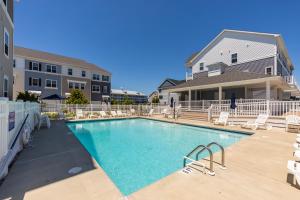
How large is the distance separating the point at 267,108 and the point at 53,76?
30.9 metres

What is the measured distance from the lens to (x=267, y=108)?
1079 cm

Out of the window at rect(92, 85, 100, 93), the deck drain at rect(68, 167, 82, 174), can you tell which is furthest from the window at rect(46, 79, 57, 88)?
the deck drain at rect(68, 167, 82, 174)

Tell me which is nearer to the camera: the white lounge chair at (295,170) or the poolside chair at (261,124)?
the white lounge chair at (295,170)

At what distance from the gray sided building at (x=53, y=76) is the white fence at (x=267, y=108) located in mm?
26133

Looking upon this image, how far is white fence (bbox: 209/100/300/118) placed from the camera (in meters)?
10.1

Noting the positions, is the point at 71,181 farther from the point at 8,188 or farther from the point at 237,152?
the point at 237,152

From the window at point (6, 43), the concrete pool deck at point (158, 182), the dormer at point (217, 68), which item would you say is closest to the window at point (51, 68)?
the window at point (6, 43)

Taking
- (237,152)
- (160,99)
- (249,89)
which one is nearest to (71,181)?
(237,152)

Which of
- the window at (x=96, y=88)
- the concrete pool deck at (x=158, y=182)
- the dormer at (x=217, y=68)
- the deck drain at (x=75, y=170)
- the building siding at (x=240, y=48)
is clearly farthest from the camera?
the window at (x=96, y=88)

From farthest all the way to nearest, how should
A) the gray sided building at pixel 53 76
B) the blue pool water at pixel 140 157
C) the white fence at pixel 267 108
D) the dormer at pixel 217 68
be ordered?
the gray sided building at pixel 53 76 → the dormer at pixel 217 68 → the white fence at pixel 267 108 → the blue pool water at pixel 140 157

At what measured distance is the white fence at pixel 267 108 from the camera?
10.1 meters

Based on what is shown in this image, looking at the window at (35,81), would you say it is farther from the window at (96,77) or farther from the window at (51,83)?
the window at (96,77)

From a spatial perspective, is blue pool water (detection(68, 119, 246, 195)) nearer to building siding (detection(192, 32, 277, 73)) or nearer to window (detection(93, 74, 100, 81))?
building siding (detection(192, 32, 277, 73))

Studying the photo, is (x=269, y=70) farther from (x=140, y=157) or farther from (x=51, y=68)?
(x=51, y=68)
